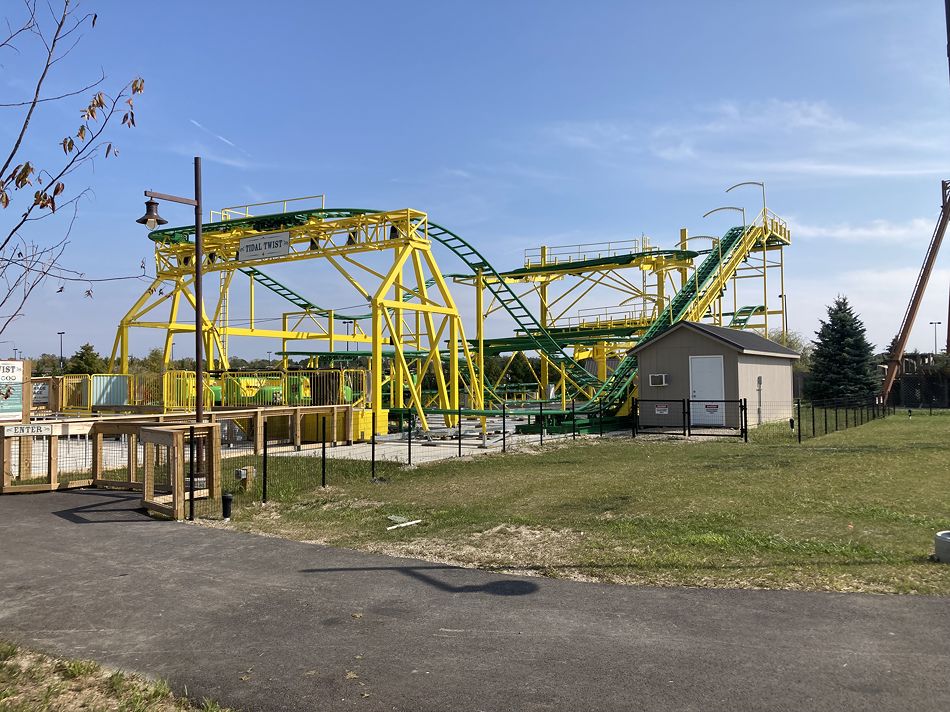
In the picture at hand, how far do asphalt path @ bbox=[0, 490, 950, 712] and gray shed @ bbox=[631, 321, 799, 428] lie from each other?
19.1 metres

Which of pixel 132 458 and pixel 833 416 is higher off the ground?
pixel 132 458

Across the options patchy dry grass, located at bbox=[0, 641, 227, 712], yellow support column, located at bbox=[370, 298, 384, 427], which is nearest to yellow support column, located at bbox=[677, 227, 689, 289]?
yellow support column, located at bbox=[370, 298, 384, 427]

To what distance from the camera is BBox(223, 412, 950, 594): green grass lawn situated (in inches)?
294

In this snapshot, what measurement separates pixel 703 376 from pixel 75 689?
24.1 meters

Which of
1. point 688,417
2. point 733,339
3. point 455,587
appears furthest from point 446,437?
point 455,587

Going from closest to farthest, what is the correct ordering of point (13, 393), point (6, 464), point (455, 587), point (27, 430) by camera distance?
point (455, 587) < point (27, 430) < point (6, 464) < point (13, 393)

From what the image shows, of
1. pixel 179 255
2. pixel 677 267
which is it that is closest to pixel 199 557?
pixel 179 255

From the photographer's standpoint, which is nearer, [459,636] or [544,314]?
[459,636]

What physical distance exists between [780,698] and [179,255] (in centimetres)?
3126

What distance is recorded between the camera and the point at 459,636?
566cm

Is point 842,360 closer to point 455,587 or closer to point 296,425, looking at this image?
point 296,425

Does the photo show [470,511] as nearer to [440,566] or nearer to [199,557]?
[440,566]

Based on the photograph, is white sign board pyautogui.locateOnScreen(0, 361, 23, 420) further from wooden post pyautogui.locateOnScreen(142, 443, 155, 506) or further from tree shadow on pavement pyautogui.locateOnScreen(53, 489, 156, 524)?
wooden post pyautogui.locateOnScreen(142, 443, 155, 506)

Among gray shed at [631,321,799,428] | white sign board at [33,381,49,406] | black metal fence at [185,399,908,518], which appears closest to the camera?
black metal fence at [185,399,908,518]
